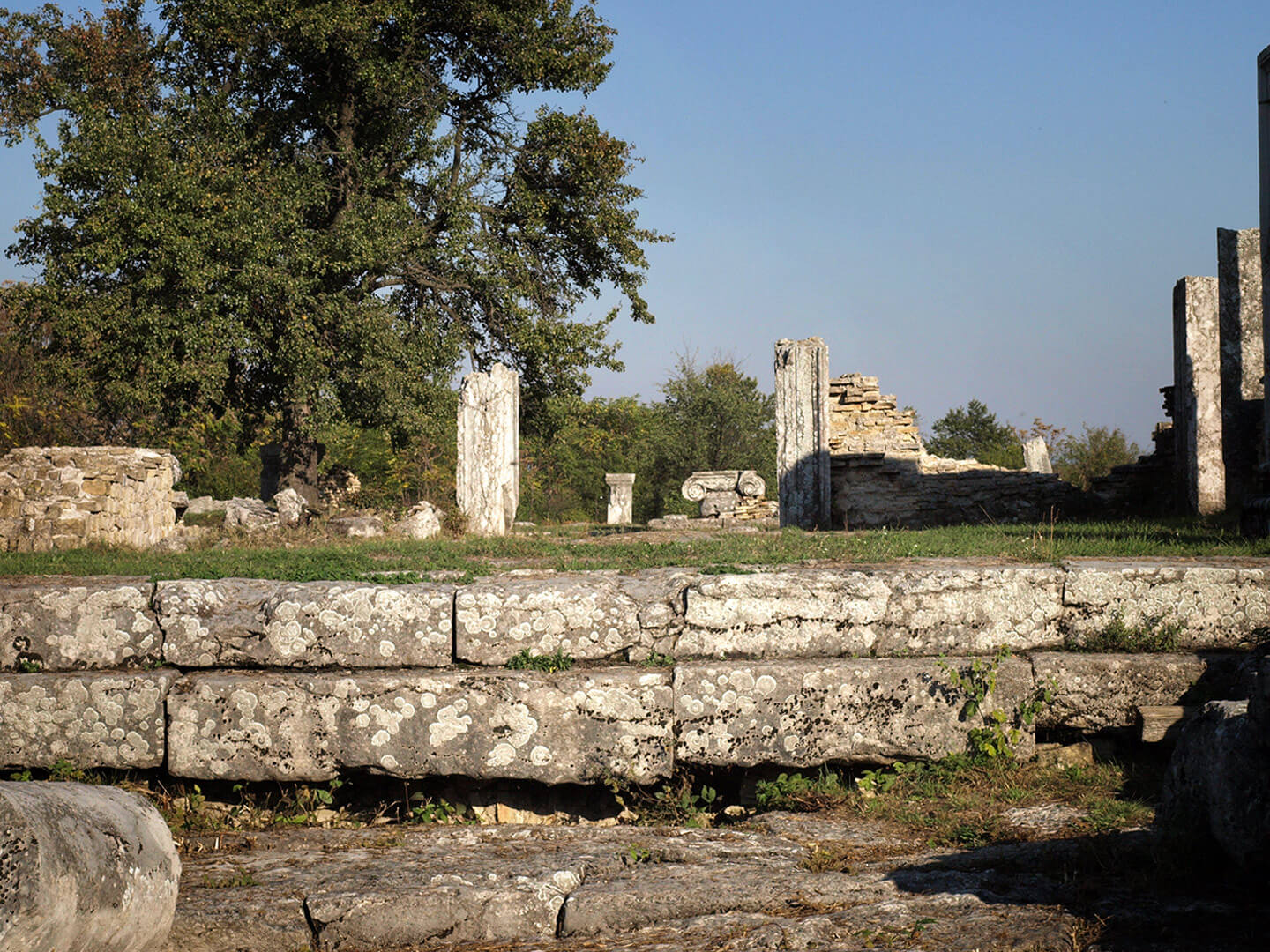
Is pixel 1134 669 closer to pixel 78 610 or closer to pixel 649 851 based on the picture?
pixel 649 851

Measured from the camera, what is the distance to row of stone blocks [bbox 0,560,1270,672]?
4402 millimetres

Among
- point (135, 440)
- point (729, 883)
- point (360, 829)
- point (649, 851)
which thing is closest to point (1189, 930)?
point (729, 883)

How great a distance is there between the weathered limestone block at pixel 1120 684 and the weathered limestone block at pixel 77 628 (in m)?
4.11

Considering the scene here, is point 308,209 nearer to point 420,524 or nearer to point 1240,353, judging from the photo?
point 420,524

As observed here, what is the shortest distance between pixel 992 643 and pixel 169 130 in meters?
16.8

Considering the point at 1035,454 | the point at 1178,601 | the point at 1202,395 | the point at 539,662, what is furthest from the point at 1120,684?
the point at 1035,454

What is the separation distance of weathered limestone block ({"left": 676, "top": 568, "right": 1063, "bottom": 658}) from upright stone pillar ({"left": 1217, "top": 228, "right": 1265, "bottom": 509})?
9.03 m

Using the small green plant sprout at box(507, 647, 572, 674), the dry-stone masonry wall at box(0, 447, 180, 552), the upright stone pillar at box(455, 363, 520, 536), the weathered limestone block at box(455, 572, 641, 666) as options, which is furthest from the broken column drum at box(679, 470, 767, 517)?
the small green plant sprout at box(507, 647, 572, 674)

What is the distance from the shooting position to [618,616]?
4.48 metres

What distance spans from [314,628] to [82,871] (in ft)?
5.97

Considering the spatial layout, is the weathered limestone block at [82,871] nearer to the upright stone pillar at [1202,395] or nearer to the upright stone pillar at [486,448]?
the upright stone pillar at [486,448]

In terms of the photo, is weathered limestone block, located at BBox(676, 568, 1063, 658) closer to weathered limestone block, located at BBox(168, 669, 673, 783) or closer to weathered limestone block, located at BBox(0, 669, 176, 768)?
weathered limestone block, located at BBox(168, 669, 673, 783)

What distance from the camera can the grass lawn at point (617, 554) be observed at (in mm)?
5285

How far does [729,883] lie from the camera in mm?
3176
